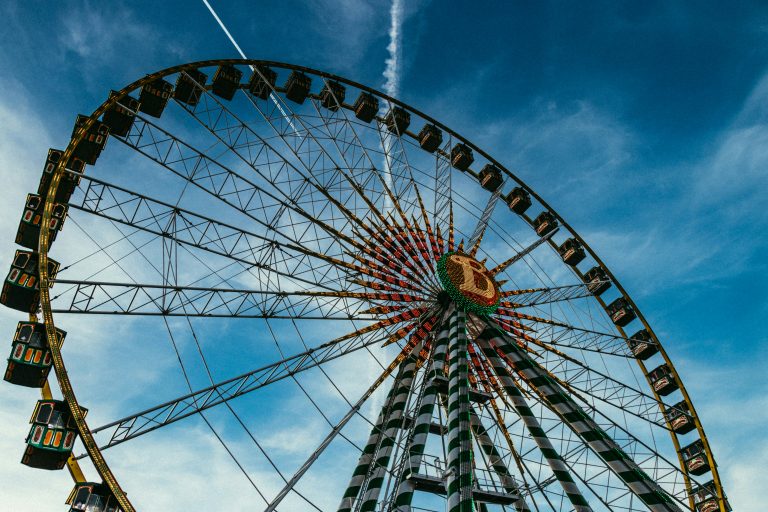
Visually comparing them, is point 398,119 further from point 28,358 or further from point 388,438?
point 28,358

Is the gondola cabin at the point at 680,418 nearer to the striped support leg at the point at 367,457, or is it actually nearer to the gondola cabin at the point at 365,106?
the striped support leg at the point at 367,457

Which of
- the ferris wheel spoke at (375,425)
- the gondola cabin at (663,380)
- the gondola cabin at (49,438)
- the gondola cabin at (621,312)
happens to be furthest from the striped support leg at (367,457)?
the gondola cabin at (663,380)

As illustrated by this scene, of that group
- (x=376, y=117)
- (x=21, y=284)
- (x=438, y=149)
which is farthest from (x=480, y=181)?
(x=21, y=284)

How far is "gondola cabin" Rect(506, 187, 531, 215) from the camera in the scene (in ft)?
93.9

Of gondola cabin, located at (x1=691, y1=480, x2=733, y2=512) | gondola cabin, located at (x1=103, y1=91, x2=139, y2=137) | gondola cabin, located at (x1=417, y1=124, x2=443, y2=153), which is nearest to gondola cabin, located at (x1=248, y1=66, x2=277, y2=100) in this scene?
gondola cabin, located at (x1=103, y1=91, x2=139, y2=137)

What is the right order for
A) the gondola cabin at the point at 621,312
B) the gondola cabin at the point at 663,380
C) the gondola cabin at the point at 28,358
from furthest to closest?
the gondola cabin at the point at 621,312 → the gondola cabin at the point at 663,380 → the gondola cabin at the point at 28,358

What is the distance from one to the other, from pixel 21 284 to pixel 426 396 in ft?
37.0

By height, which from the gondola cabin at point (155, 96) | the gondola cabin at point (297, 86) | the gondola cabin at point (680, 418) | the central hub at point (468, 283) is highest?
the gondola cabin at point (297, 86)

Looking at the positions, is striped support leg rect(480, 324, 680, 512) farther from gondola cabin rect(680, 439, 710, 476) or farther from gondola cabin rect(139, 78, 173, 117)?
gondola cabin rect(139, 78, 173, 117)

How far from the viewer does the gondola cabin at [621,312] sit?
28.2 meters

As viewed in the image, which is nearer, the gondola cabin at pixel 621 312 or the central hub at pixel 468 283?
the central hub at pixel 468 283

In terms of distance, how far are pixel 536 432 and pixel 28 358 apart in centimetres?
1358

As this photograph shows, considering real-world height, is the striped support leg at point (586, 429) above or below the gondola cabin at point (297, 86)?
below

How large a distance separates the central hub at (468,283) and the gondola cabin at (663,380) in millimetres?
10634
